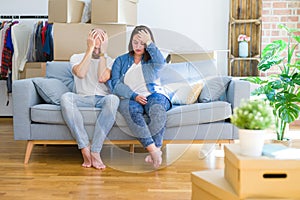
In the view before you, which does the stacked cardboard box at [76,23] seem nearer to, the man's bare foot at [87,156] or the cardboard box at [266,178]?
the man's bare foot at [87,156]

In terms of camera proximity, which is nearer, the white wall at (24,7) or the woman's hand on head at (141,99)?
the woman's hand on head at (141,99)

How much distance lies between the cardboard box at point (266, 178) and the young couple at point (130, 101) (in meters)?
1.20

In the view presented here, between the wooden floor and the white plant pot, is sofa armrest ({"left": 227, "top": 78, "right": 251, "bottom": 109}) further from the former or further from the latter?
the white plant pot

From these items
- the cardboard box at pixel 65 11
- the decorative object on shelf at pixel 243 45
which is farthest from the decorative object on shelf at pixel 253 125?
the decorative object on shelf at pixel 243 45

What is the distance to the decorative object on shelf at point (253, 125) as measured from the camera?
1661 mm

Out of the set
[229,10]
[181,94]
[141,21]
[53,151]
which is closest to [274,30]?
[229,10]

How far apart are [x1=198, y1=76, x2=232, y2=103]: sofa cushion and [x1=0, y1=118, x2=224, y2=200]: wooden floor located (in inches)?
17.0

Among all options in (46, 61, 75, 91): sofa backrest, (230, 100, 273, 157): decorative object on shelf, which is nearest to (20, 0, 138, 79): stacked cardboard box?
(46, 61, 75, 91): sofa backrest

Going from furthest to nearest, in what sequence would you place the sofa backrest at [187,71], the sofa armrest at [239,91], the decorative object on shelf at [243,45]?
1. the decorative object on shelf at [243,45]
2. the sofa backrest at [187,71]
3. the sofa armrest at [239,91]

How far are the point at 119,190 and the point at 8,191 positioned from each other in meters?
0.60

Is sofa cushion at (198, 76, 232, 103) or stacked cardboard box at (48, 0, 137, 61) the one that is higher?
stacked cardboard box at (48, 0, 137, 61)

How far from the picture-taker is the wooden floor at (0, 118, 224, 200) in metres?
2.37

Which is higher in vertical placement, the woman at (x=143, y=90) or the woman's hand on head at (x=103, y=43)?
the woman's hand on head at (x=103, y=43)

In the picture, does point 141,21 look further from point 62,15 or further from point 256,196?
point 256,196
